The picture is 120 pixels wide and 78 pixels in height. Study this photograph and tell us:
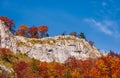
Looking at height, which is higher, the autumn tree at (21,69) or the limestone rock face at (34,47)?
the limestone rock face at (34,47)

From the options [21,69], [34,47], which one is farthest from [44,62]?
[21,69]

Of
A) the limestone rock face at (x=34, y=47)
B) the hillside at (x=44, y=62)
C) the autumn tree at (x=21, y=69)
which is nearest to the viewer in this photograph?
the autumn tree at (x=21, y=69)

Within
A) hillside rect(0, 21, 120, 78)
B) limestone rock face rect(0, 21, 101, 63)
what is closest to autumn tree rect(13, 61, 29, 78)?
hillside rect(0, 21, 120, 78)

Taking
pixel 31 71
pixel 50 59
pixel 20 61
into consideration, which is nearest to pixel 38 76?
pixel 31 71

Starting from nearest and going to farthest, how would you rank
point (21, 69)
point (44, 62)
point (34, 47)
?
point (21, 69)
point (44, 62)
point (34, 47)

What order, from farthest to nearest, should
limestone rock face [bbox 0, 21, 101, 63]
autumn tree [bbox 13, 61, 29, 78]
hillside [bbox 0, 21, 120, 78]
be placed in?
1. limestone rock face [bbox 0, 21, 101, 63]
2. hillside [bbox 0, 21, 120, 78]
3. autumn tree [bbox 13, 61, 29, 78]

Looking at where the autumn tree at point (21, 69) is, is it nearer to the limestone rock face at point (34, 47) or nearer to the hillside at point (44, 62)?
the hillside at point (44, 62)

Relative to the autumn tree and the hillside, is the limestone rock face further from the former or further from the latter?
the autumn tree

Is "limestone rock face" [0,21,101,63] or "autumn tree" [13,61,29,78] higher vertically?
"limestone rock face" [0,21,101,63]

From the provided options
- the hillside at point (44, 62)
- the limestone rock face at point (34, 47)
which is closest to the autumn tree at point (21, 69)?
the hillside at point (44, 62)

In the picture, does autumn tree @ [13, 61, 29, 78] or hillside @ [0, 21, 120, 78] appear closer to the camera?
autumn tree @ [13, 61, 29, 78]

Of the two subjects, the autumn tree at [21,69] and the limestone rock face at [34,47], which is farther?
the limestone rock face at [34,47]

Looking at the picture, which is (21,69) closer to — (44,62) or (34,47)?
(44,62)

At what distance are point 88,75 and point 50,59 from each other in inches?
1642
